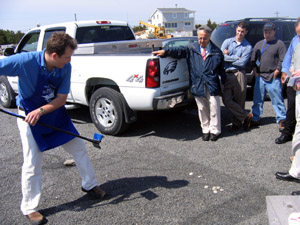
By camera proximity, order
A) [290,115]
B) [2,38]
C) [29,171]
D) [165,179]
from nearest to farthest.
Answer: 1. [29,171]
2. [165,179]
3. [290,115]
4. [2,38]

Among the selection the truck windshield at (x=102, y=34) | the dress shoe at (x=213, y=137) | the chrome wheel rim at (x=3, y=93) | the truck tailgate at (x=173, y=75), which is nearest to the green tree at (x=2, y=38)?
the chrome wheel rim at (x=3, y=93)

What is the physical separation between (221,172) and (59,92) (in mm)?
2204

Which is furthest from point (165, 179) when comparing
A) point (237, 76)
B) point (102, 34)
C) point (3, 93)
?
point (3, 93)

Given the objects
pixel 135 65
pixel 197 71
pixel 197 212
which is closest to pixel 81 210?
pixel 197 212

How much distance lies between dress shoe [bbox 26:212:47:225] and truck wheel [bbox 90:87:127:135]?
2.38 m

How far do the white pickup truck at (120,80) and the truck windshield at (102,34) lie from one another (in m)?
0.02

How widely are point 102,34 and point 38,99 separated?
414cm

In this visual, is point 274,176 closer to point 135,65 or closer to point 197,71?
point 197,71

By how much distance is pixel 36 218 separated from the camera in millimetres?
2840

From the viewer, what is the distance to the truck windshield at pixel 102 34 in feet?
20.5

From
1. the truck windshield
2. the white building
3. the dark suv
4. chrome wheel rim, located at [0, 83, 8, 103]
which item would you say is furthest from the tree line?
the white building

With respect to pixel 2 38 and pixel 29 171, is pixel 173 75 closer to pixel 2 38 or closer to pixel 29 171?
pixel 29 171

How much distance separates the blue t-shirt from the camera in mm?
2654

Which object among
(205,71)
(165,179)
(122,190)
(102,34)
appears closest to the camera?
(122,190)
